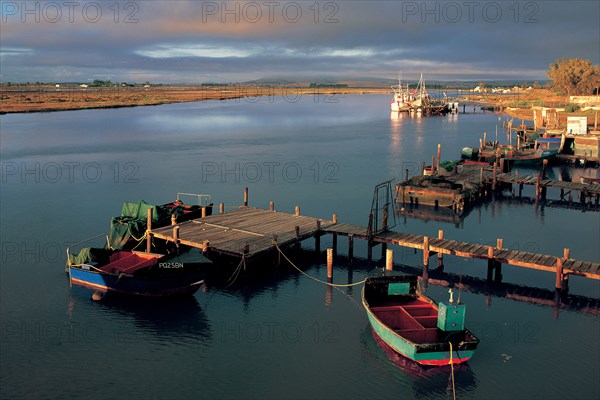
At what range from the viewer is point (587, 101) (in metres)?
124

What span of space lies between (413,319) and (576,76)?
503ft

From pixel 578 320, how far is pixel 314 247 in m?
16.9

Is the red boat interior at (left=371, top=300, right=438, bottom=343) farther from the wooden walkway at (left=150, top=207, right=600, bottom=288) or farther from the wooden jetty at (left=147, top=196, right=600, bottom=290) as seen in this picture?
the wooden walkway at (left=150, top=207, right=600, bottom=288)

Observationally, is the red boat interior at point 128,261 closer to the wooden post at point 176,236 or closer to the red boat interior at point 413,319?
the wooden post at point 176,236

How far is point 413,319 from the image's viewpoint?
24.8 meters

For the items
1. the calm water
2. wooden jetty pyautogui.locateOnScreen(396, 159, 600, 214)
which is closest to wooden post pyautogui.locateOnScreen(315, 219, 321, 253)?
the calm water

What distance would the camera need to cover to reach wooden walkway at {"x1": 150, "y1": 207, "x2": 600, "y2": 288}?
99.2ft

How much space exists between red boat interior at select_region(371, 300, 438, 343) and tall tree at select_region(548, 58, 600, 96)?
145638 millimetres

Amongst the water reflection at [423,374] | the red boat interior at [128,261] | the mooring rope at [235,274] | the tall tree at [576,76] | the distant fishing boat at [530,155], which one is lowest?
the water reflection at [423,374]

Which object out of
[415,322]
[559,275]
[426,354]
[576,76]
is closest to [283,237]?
[415,322]

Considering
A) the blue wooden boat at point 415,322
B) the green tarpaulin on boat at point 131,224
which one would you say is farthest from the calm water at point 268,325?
the green tarpaulin on boat at point 131,224

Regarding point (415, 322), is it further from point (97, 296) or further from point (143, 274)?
point (97, 296)

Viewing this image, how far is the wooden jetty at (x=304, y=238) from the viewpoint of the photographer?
99.1 ft

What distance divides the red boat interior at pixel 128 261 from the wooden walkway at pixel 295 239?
2.41 meters
